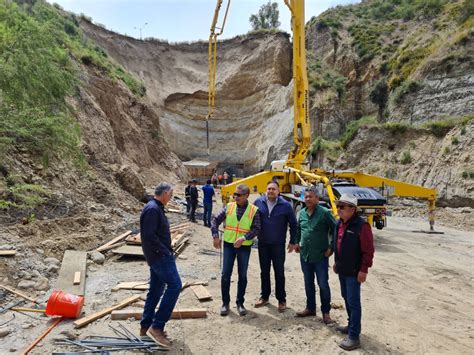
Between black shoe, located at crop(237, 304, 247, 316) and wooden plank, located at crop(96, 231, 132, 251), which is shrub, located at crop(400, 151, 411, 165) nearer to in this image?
wooden plank, located at crop(96, 231, 132, 251)

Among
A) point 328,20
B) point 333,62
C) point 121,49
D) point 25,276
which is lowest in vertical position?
point 25,276

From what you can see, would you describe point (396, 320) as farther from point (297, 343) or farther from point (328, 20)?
point (328, 20)

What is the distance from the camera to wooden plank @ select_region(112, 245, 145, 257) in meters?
7.38

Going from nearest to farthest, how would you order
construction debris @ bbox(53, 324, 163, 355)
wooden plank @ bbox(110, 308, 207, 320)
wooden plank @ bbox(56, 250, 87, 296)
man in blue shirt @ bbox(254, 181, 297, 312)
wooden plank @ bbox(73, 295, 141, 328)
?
construction debris @ bbox(53, 324, 163, 355), wooden plank @ bbox(73, 295, 141, 328), wooden plank @ bbox(110, 308, 207, 320), man in blue shirt @ bbox(254, 181, 297, 312), wooden plank @ bbox(56, 250, 87, 296)

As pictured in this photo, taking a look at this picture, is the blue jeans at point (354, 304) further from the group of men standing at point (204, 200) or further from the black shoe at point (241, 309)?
the group of men standing at point (204, 200)

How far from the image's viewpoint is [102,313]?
4.64 metres

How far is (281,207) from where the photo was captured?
192 inches

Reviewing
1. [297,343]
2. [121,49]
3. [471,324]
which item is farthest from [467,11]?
[121,49]

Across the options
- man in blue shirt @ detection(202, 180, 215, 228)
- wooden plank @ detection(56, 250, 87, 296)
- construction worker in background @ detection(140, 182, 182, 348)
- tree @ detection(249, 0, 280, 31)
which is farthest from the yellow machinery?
tree @ detection(249, 0, 280, 31)

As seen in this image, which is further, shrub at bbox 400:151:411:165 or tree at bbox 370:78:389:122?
tree at bbox 370:78:389:122

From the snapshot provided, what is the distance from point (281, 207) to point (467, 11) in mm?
28466

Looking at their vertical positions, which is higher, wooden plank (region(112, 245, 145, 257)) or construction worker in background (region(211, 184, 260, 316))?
construction worker in background (region(211, 184, 260, 316))

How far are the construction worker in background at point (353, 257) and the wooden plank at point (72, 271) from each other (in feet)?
12.3

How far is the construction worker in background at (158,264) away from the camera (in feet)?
12.7
